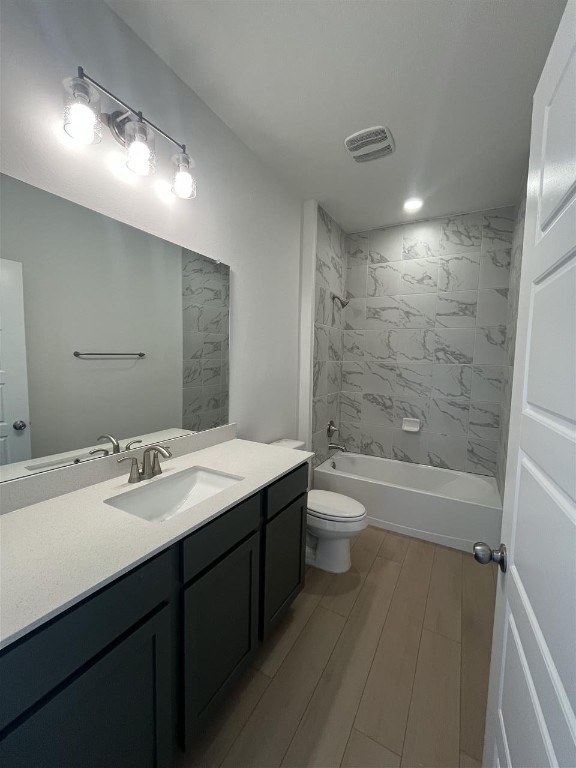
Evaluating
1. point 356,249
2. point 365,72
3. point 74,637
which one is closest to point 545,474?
point 74,637

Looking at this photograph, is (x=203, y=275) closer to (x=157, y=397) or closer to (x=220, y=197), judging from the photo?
(x=220, y=197)

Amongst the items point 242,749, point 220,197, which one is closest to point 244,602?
point 242,749

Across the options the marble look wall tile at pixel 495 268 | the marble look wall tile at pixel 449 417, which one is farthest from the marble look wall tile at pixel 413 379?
the marble look wall tile at pixel 495 268

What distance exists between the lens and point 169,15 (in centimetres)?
124

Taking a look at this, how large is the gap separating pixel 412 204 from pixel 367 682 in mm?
3202

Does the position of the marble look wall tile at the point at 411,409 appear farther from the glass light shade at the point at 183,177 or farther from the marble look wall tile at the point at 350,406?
the glass light shade at the point at 183,177

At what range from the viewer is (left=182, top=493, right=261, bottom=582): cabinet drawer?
3.19 feet

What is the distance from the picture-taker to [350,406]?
11.2ft

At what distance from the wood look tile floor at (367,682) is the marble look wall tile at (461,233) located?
266 centimetres

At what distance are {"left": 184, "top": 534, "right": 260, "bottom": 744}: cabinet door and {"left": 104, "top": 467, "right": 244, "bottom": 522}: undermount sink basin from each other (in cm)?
29

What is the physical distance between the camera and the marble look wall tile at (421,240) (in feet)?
9.60

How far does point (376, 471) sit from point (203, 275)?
2503 mm

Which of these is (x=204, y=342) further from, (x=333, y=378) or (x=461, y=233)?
(x=461, y=233)

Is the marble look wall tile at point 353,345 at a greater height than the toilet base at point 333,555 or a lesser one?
greater
